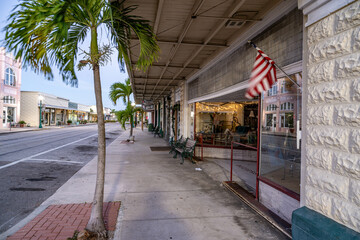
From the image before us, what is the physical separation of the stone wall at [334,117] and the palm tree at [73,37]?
2472 millimetres

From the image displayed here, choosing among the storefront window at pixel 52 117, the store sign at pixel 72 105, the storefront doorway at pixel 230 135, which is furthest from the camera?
the store sign at pixel 72 105

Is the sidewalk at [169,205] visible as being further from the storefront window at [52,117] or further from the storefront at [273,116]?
the storefront window at [52,117]

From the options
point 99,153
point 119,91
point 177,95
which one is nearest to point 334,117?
point 99,153

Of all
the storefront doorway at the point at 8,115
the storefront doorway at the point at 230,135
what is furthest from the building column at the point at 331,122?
the storefront doorway at the point at 8,115

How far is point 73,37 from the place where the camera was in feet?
11.5

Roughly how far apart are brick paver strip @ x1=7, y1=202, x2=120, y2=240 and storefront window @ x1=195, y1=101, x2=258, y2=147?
7072mm

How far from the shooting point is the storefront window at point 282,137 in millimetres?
4684

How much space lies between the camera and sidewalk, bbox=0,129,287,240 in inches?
130

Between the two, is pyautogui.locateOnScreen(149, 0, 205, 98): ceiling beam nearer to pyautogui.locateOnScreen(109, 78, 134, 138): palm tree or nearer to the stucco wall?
pyautogui.locateOnScreen(109, 78, 134, 138): palm tree

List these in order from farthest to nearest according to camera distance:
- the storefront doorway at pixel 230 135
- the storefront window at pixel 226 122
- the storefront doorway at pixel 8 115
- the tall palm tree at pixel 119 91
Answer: the storefront doorway at pixel 8 115, the tall palm tree at pixel 119 91, the storefront window at pixel 226 122, the storefront doorway at pixel 230 135

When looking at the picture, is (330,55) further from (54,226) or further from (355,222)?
(54,226)

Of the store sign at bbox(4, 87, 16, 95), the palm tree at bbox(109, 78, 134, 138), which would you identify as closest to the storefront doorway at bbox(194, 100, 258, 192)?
the palm tree at bbox(109, 78, 134, 138)

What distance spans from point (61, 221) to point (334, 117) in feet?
13.9

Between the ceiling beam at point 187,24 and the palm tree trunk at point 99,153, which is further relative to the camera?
the ceiling beam at point 187,24
